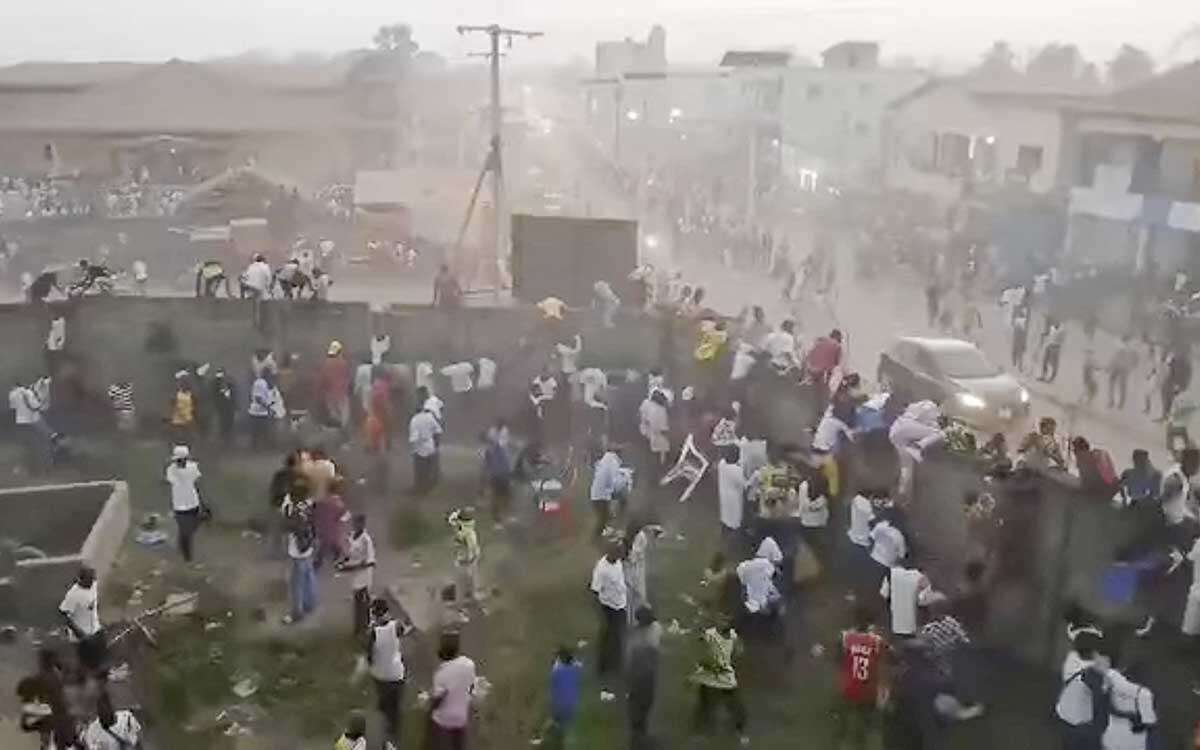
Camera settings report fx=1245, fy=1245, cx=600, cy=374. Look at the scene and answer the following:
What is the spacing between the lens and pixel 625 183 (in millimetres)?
50125

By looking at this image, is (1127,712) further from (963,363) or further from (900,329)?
(900,329)

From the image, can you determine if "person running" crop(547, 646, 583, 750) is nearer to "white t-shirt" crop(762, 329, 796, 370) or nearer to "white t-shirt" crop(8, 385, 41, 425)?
"white t-shirt" crop(762, 329, 796, 370)

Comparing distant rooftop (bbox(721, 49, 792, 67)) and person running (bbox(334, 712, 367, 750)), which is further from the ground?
distant rooftop (bbox(721, 49, 792, 67))

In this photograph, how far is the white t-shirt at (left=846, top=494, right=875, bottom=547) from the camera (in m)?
11.0

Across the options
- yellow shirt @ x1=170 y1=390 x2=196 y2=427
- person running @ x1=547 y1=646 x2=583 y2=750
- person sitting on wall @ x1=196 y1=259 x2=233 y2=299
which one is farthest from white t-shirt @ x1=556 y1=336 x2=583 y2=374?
person running @ x1=547 y1=646 x2=583 y2=750

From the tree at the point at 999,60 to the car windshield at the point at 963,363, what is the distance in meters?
22.1

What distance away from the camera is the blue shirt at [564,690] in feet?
28.9

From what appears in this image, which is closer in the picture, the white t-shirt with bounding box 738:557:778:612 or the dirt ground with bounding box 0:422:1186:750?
the dirt ground with bounding box 0:422:1186:750

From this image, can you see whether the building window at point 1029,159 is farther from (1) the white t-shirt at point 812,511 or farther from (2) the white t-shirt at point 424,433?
(1) the white t-shirt at point 812,511

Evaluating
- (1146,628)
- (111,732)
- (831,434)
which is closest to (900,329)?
(831,434)

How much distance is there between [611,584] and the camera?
989 cm

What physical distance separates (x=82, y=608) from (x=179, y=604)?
256cm

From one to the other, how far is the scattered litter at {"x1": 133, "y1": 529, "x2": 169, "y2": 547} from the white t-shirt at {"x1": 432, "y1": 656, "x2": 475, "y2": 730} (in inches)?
251


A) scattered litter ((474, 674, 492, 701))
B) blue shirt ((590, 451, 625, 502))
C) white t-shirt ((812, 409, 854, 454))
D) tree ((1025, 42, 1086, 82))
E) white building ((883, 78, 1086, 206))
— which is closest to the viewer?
scattered litter ((474, 674, 492, 701))
